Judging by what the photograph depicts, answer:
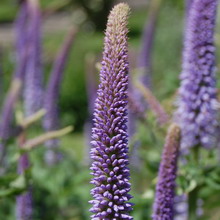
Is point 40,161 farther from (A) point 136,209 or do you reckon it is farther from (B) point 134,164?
(A) point 136,209

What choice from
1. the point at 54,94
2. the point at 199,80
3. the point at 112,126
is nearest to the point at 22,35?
the point at 54,94

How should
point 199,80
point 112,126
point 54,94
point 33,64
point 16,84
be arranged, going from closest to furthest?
point 112,126 < point 199,80 < point 16,84 < point 54,94 < point 33,64

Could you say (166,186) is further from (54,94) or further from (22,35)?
(22,35)

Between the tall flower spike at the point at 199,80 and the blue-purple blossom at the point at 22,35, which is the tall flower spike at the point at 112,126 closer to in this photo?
the tall flower spike at the point at 199,80

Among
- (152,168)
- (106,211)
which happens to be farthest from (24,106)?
(106,211)

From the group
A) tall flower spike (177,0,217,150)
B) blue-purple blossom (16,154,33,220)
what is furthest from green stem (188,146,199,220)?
blue-purple blossom (16,154,33,220)

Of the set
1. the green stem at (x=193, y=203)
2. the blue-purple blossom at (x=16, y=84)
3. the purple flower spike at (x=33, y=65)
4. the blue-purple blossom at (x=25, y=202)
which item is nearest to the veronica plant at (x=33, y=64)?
the purple flower spike at (x=33, y=65)
